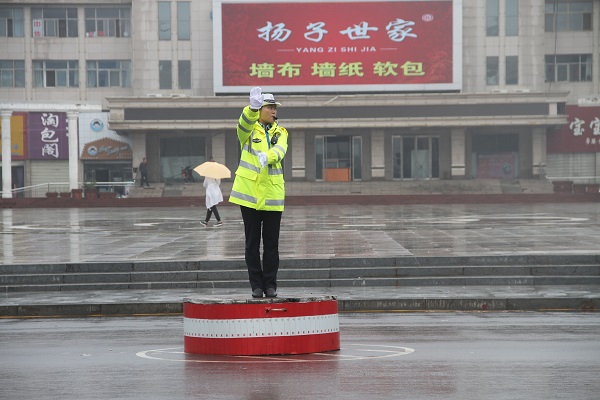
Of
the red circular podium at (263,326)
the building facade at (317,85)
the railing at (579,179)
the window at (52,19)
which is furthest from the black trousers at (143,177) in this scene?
the red circular podium at (263,326)

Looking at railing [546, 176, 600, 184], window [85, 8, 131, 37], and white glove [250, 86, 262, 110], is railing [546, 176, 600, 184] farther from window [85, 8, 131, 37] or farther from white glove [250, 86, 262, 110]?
white glove [250, 86, 262, 110]

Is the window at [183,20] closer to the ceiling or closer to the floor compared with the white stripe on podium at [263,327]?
closer to the ceiling

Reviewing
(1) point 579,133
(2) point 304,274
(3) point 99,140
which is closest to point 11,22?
(3) point 99,140

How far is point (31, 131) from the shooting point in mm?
61344

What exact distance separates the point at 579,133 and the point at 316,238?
42.5 metres

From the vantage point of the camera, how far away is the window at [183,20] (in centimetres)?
6106

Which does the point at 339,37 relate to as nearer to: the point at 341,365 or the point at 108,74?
the point at 108,74

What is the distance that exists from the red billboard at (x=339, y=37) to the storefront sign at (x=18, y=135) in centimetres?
1170

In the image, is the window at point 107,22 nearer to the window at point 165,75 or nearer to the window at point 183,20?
the window at point 165,75

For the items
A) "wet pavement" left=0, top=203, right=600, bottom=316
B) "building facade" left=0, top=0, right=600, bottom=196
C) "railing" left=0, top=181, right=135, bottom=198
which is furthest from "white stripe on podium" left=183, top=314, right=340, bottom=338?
"railing" left=0, top=181, right=135, bottom=198

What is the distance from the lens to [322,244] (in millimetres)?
20359

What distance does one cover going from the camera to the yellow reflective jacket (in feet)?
30.6

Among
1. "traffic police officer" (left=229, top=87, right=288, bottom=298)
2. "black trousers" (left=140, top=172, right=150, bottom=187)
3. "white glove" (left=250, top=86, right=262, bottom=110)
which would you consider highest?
"white glove" (left=250, top=86, right=262, bottom=110)

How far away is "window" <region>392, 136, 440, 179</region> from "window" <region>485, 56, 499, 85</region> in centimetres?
448
